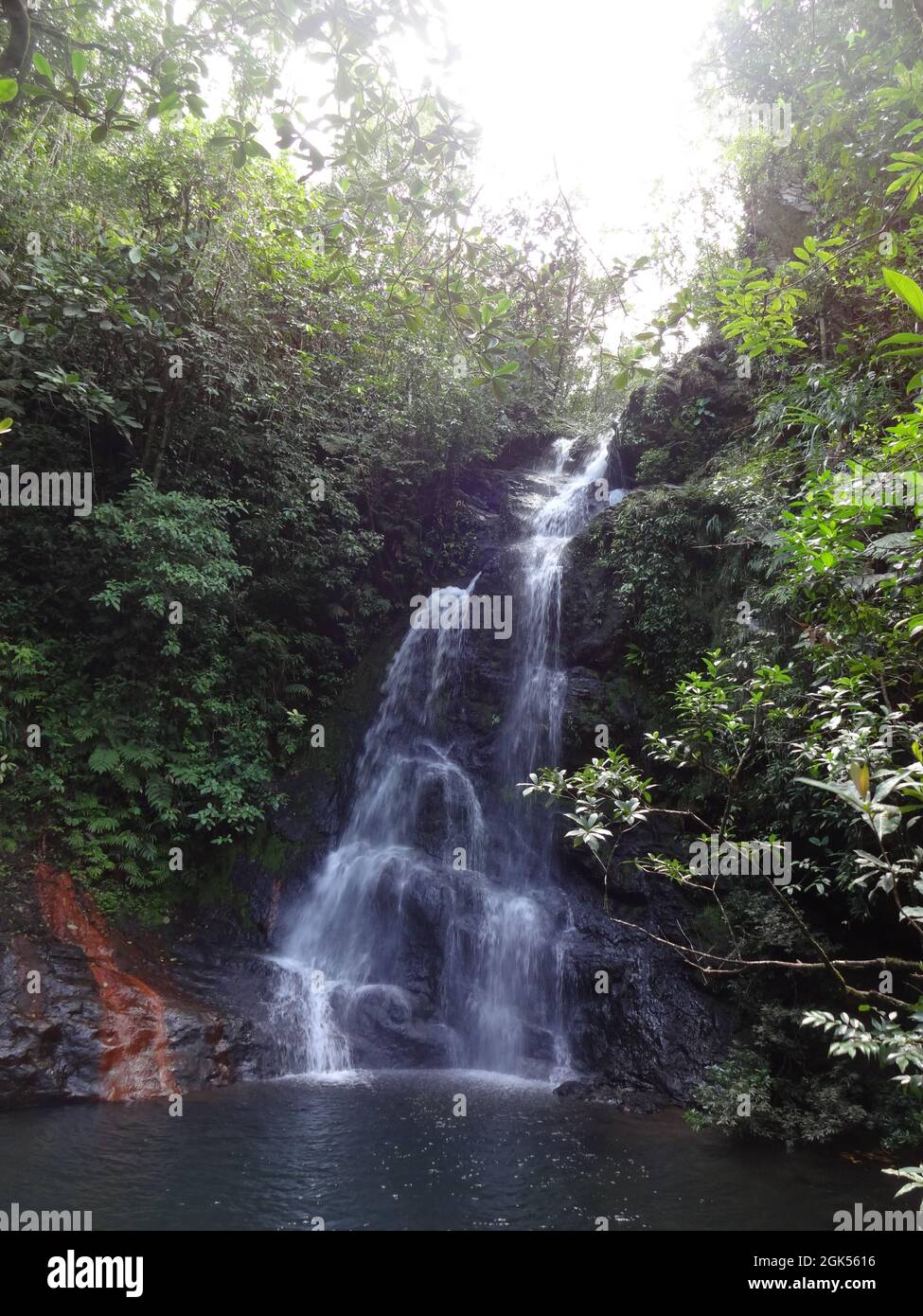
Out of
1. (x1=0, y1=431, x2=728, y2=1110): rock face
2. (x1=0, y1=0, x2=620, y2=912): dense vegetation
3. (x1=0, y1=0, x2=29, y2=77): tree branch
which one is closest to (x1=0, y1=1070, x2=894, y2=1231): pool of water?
(x1=0, y1=431, x2=728, y2=1110): rock face

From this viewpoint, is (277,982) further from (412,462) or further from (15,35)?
(412,462)

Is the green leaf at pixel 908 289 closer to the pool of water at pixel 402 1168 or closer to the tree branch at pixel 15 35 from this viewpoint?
the tree branch at pixel 15 35

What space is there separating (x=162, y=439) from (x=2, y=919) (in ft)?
23.0

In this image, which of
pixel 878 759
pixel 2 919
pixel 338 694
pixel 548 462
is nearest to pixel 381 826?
pixel 338 694

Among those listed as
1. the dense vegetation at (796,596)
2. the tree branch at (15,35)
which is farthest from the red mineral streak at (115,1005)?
the tree branch at (15,35)

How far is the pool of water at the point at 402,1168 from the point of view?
194 inches

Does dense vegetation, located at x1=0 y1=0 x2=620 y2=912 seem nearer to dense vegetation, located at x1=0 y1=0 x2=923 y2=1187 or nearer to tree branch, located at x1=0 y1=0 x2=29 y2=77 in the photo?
dense vegetation, located at x1=0 y1=0 x2=923 y2=1187

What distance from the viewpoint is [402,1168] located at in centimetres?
569

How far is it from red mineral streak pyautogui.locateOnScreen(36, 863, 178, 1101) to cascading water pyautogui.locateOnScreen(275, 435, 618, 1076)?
4.79 ft

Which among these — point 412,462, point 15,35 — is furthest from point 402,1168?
point 412,462

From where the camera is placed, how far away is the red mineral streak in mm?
7254

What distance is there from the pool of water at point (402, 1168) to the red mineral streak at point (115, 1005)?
15.5 inches

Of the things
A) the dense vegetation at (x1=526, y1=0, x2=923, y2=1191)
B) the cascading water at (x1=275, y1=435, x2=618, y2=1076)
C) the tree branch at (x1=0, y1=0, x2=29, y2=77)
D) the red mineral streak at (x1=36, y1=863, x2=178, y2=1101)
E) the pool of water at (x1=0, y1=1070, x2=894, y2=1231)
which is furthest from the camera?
the cascading water at (x1=275, y1=435, x2=618, y2=1076)
